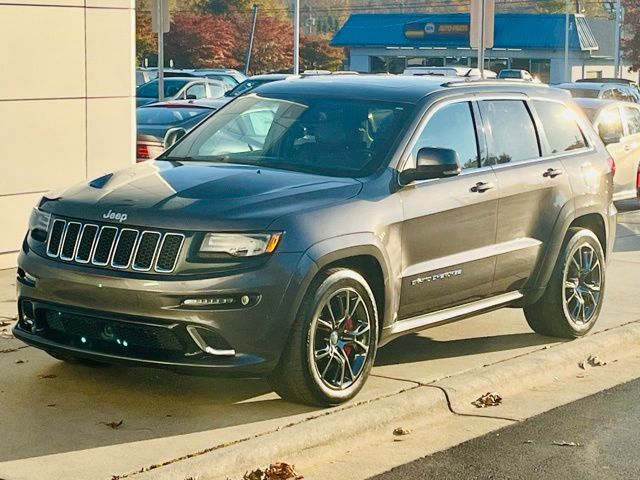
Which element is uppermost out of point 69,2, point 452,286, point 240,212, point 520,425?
point 69,2

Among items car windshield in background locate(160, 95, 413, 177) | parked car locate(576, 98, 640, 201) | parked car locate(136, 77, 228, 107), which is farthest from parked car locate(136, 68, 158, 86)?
car windshield in background locate(160, 95, 413, 177)

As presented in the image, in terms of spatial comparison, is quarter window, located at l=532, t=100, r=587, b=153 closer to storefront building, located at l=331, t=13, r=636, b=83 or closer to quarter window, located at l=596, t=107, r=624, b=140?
quarter window, located at l=596, t=107, r=624, b=140

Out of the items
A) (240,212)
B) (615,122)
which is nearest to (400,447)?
(240,212)

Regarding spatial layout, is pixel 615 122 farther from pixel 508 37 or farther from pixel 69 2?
pixel 508 37

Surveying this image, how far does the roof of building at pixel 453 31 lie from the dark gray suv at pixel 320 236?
73039 mm

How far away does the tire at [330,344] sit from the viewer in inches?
290

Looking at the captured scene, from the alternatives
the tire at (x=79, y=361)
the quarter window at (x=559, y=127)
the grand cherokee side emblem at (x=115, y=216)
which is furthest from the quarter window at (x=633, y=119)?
the grand cherokee side emblem at (x=115, y=216)

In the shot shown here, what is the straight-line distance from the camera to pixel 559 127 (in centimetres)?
991

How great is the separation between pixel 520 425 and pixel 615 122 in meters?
12.2

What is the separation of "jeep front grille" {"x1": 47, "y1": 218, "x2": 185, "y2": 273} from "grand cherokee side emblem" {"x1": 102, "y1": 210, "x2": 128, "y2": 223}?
0.15ft

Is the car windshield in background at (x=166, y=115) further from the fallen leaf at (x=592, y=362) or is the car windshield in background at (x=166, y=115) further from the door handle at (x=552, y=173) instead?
the fallen leaf at (x=592, y=362)

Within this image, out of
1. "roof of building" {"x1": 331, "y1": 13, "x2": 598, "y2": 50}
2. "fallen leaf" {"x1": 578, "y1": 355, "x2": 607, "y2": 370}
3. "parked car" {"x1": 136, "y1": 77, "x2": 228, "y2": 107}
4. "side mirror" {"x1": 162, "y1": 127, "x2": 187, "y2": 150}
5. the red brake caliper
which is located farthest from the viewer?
"roof of building" {"x1": 331, "y1": 13, "x2": 598, "y2": 50}

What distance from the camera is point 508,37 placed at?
83125mm

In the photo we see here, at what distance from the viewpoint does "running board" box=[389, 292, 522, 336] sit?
8.25m
